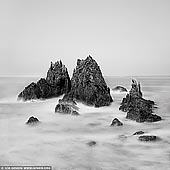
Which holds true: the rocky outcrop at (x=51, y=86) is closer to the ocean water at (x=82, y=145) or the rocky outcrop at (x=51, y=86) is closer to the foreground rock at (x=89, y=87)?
the foreground rock at (x=89, y=87)

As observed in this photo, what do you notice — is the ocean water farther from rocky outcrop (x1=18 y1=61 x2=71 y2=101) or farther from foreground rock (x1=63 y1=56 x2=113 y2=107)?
rocky outcrop (x1=18 y1=61 x2=71 y2=101)

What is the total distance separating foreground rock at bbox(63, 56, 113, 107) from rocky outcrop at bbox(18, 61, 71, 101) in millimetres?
3847

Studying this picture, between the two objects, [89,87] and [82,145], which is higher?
[89,87]

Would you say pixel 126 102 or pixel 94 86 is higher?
pixel 94 86

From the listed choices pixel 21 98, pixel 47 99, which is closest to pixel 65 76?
pixel 47 99

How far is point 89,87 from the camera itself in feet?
88.6

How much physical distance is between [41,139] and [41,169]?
410 cm

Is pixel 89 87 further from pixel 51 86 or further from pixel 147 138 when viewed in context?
pixel 147 138

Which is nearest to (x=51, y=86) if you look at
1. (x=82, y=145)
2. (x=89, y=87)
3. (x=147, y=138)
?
(x=89, y=87)

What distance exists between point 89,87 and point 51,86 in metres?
9.44

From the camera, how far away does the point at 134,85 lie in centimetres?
2516

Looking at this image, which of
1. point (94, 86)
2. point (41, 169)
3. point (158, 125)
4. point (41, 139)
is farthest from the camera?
point (94, 86)

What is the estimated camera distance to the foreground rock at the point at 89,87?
2533 centimetres

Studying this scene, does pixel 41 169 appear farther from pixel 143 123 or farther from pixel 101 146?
pixel 143 123
